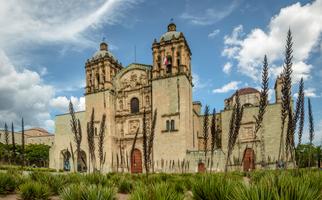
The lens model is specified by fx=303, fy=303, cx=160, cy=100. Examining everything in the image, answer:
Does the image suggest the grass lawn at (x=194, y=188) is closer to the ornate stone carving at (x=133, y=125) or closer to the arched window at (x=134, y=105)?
the ornate stone carving at (x=133, y=125)

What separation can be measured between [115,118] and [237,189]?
1299 inches

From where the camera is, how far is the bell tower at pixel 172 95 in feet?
102

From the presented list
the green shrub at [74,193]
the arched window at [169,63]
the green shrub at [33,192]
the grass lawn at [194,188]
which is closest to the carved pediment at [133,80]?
the arched window at [169,63]

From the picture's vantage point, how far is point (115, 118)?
36250mm

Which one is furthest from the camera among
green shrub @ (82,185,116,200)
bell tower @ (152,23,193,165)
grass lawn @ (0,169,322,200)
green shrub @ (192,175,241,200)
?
bell tower @ (152,23,193,165)

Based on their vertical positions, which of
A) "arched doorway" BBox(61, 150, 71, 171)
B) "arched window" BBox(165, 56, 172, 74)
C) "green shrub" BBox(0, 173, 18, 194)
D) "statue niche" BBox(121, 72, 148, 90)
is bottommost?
"arched doorway" BBox(61, 150, 71, 171)

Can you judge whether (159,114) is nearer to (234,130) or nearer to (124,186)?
(124,186)

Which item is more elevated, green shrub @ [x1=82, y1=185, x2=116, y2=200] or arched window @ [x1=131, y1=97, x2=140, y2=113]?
arched window @ [x1=131, y1=97, x2=140, y2=113]

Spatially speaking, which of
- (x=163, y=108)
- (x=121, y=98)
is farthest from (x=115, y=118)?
(x=163, y=108)

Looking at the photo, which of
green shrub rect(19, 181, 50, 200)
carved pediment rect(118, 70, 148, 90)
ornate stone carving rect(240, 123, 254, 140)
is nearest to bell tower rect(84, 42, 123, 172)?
carved pediment rect(118, 70, 148, 90)

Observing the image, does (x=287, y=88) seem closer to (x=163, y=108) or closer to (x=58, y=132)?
(x=163, y=108)

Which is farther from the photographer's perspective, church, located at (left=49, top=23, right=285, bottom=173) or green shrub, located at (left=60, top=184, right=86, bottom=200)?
church, located at (left=49, top=23, right=285, bottom=173)

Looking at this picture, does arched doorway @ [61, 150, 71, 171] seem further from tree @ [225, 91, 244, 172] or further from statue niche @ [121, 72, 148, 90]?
tree @ [225, 91, 244, 172]

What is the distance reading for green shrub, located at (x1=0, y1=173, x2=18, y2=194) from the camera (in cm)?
841
